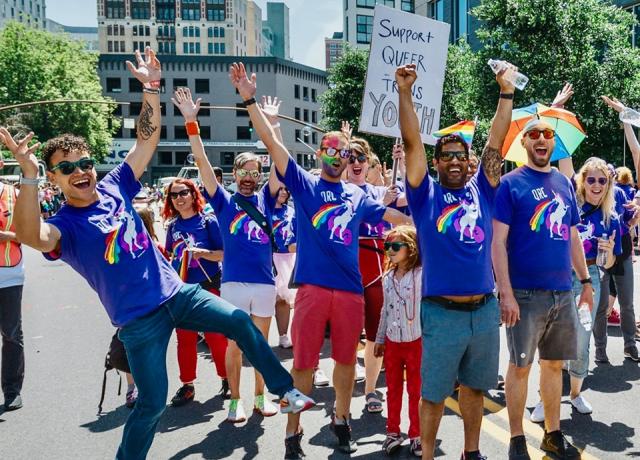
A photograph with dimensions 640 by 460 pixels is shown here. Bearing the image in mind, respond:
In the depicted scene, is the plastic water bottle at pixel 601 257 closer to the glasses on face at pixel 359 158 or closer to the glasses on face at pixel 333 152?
the glasses on face at pixel 359 158

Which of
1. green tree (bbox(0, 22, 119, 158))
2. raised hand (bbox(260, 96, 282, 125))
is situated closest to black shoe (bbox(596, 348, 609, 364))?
raised hand (bbox(260, 96, 282, 125))

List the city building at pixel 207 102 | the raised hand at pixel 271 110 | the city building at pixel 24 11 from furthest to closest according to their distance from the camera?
the city building at pixel 24 11
the city building at pixel 207 102
the raised hand at pixel 271 110

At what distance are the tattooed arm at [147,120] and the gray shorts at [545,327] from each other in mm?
2521

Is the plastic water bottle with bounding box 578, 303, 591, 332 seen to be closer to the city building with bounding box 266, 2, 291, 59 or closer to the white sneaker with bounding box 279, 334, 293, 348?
the white sneaker with bounding box 279, 334, 293, 348

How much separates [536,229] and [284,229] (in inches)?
150

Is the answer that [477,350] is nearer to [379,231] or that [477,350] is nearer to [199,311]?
[199,311]

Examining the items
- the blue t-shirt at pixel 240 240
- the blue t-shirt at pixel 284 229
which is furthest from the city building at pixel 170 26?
the blue t-shirt at pixel 240 240

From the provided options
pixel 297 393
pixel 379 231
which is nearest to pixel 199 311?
pixel 297 393

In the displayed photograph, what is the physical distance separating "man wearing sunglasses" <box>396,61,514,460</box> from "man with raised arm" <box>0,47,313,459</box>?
819 mm

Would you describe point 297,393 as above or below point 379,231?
below

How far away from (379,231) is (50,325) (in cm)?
573

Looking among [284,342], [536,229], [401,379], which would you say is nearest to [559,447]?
[401,379]

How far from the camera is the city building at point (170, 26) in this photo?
9656cm

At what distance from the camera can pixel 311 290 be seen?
4176mm
